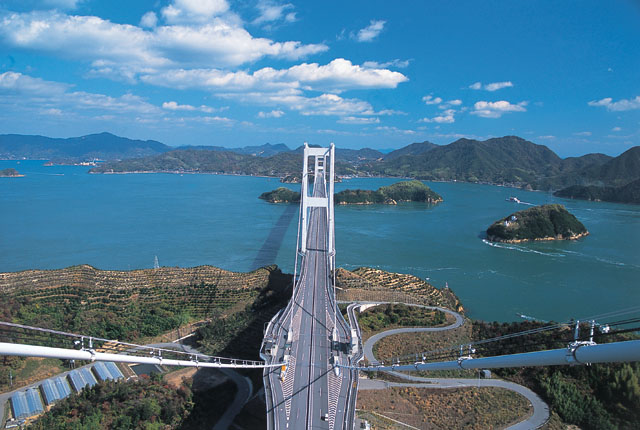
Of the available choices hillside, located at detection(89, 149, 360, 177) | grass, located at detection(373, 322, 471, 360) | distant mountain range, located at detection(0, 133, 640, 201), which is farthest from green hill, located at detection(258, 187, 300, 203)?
grass, located at detection(373, 322, 471, 360)

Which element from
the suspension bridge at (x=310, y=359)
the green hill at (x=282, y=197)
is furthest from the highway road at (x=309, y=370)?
the green hill at (x=282, y=197)

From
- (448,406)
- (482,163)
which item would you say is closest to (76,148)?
(482,163)

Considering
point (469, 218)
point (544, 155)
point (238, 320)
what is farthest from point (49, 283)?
point (544, 155)

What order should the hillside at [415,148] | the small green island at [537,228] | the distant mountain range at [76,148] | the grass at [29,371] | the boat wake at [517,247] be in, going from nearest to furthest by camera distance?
the grass at [29,371], the boat wake at [517,247], the small green island at [537,228], the distant mountain range at [76,148], the hillside at [415,148]

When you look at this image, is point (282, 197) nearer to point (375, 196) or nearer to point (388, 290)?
point (375, 196)

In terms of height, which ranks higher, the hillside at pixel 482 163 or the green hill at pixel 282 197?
the hillside at pixel 482 163

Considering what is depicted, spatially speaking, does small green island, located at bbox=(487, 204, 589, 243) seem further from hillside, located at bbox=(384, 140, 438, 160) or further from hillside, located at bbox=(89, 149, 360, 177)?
hillside, located at bbox=(384, 140, 438, 160)

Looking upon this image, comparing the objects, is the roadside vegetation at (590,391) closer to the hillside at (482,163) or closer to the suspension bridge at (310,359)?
the suspension bridge at (310,359)

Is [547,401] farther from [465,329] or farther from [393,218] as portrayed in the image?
[393,218]
